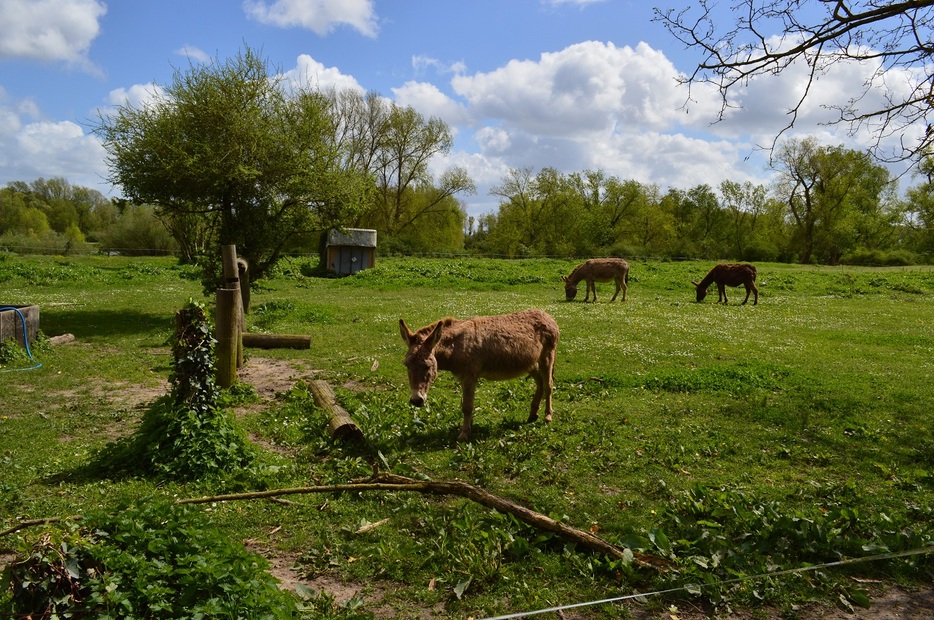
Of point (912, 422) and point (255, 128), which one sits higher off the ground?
point (255, 128)

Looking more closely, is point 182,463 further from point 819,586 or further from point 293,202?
point 293,202

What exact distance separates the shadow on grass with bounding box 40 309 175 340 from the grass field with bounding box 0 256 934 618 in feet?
1.48

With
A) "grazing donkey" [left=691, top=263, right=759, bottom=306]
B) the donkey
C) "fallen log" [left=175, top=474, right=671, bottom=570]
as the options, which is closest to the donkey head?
the donkey

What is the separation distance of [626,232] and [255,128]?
62.9m

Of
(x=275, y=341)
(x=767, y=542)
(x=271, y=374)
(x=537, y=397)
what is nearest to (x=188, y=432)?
(x=537, y=397)

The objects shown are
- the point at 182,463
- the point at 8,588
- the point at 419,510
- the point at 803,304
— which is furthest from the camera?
the point at 803,304

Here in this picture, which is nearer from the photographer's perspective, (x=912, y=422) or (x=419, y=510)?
(x=419, y=510)

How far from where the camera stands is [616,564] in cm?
556

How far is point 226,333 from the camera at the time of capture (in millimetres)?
11352

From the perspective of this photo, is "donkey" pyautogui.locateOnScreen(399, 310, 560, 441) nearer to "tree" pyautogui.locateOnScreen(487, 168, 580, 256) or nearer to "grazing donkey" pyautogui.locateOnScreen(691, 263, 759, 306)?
"grazing donkey" pyautogui.locateOnScreen(691, 263, 759, 306)

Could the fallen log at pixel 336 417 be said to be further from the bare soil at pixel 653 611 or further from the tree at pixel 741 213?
the tree at pixel 741 213

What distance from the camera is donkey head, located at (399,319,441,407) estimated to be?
8.52 metres

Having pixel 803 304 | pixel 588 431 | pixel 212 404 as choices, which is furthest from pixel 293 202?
pixel 803 304

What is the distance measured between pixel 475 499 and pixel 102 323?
19.3 metres
